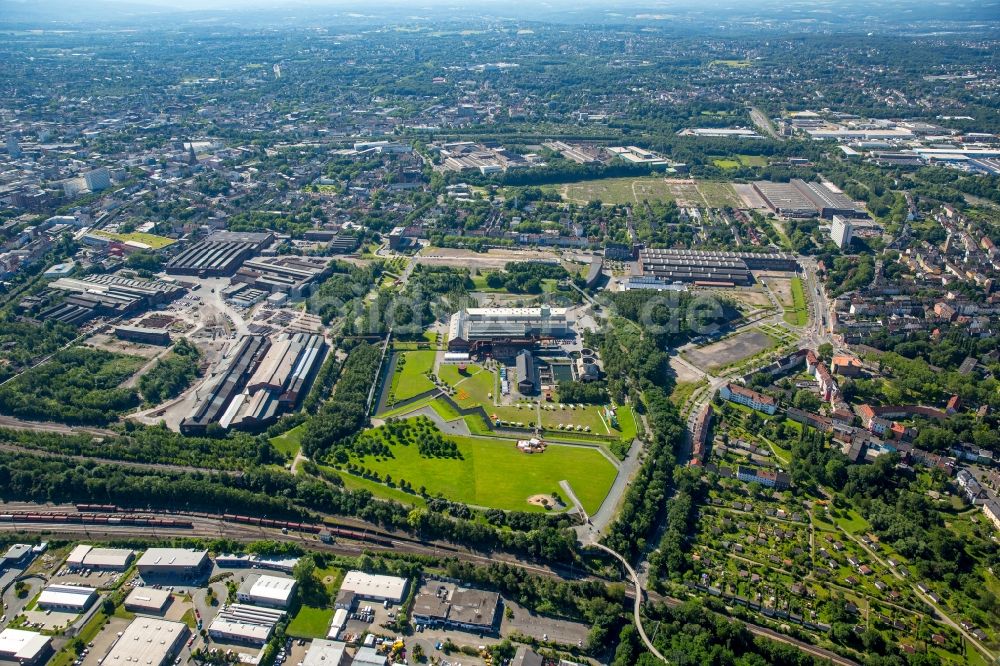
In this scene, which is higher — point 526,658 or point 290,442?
point 526,658

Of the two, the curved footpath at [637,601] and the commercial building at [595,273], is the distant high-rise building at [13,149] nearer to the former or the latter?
the commercial building at [595,273]

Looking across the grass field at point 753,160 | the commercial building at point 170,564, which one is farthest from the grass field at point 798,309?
the commercial building at point 170,564

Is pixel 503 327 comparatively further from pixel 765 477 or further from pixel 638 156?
pixel 638 156

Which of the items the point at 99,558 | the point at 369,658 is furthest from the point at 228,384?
the point at 369,658

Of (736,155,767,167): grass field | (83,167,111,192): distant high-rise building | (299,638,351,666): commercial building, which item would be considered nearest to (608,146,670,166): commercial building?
(736,155,767,167): grass field

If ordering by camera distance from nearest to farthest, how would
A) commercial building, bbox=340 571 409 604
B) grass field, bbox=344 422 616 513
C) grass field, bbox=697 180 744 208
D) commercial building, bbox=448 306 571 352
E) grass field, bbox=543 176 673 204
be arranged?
commercial building, bbox=340 571 409 604
grass field, bbox=344 422 616 513
commercial building, bbox=448 306 571 352
grass field, bbox=697 180 744 208
grass field, bbox=543 176 673 204

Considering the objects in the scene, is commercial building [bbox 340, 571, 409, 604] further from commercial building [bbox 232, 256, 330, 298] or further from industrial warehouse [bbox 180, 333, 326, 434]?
commercial building [bbox 232, 256, 330, 298]
